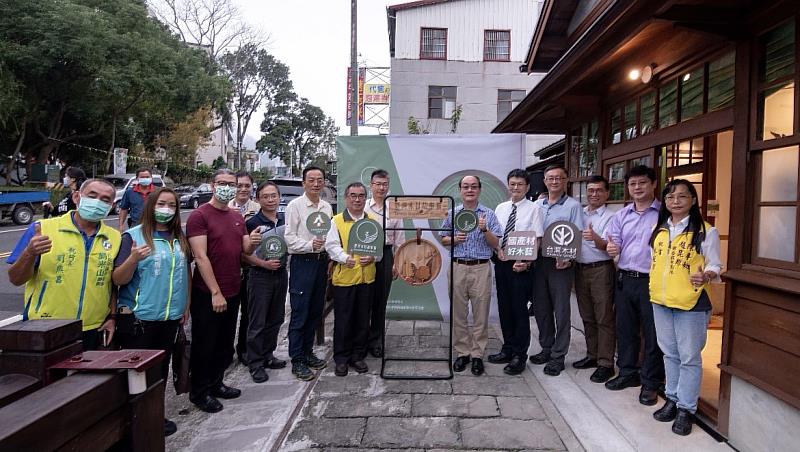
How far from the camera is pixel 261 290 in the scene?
4.05 m

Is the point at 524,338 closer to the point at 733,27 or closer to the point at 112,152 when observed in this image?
the point at 733,27

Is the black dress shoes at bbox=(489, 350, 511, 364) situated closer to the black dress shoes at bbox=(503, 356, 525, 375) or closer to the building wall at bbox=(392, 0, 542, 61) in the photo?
the black dress shoes at bbox=(503, 356, 525, 375)

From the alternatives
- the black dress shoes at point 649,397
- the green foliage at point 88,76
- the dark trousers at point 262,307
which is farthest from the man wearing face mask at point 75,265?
the green foliage at point 88,76

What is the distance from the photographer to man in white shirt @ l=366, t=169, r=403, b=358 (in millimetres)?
4750

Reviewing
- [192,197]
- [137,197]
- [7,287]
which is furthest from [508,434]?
[192,197]

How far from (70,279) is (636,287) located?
3850 millimetres

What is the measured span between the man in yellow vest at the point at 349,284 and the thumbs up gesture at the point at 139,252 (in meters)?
1.59

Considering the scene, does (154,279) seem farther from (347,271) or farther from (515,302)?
(515,302)

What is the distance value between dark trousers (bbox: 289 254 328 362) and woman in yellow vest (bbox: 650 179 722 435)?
106 inches

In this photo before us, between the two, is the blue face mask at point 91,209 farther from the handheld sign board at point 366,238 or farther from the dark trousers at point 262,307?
the handheld sign board at point 366,238

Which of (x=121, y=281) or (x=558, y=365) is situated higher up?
(x=121, y=281)

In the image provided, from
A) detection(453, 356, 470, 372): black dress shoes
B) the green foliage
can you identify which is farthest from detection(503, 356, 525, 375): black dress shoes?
the green foliage

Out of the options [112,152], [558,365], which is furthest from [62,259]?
Result: [112,152]

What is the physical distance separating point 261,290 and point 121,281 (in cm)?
135
